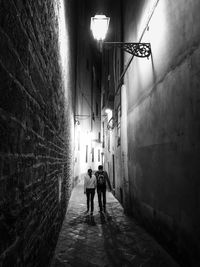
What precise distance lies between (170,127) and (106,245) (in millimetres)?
2864

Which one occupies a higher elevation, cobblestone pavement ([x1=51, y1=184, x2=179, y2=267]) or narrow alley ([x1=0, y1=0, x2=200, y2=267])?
narrow alley ([x1=0, y1=0, x2=200, y2=267])

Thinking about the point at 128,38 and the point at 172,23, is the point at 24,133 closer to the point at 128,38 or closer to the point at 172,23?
the point at 172,23

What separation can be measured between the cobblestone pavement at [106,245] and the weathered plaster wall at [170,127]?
0.37 meters

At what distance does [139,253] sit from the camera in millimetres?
4180

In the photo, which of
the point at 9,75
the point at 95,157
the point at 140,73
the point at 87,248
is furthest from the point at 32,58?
the point at 95,157

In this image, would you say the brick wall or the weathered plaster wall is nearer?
the brick wall

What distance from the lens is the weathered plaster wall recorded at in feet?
11.0

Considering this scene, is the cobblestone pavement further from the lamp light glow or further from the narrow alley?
the lamp light glow

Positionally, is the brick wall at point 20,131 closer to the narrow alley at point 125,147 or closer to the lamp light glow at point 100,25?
the narrow alley at point 125,147

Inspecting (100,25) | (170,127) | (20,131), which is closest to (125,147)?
(170,127)

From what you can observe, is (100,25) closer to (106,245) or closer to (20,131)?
(20,131)

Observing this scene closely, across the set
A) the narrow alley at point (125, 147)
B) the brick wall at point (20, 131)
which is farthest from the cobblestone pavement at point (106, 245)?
the brick wall at point (20, 131)

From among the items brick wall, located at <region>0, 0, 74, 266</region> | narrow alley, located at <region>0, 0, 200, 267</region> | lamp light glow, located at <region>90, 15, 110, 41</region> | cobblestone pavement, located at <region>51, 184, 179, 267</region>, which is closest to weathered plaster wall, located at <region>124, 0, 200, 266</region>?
narrow alley, located at <region>0, 0, 200, 267</region>

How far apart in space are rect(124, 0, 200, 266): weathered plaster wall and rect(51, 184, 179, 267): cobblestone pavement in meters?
0.37
